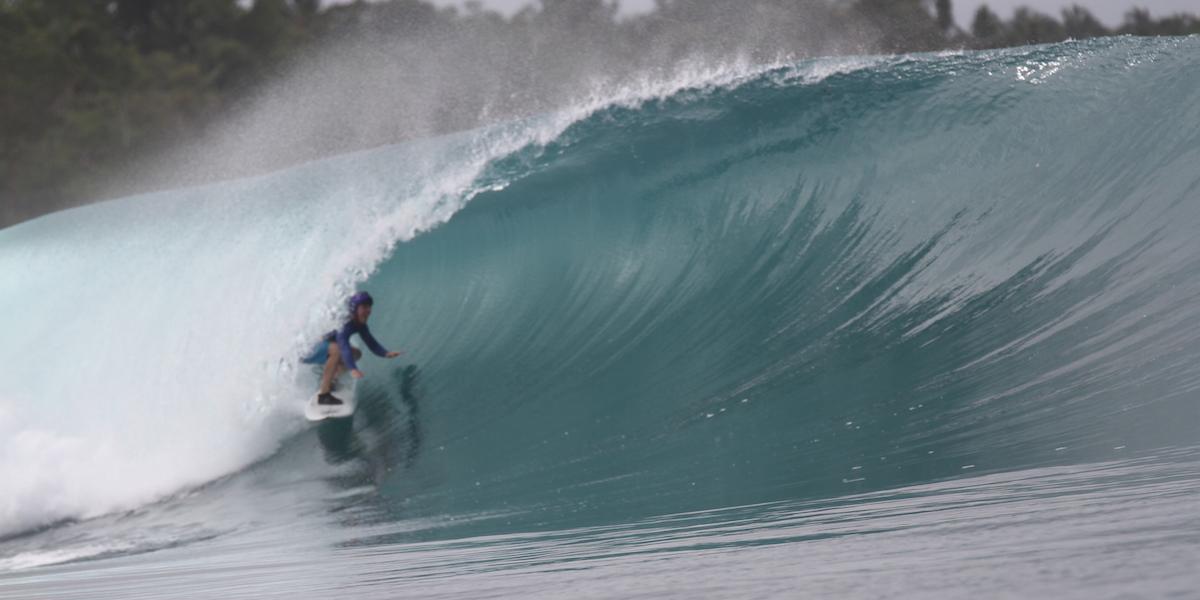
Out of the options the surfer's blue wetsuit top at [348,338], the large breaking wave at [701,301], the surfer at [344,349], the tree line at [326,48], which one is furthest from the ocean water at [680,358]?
the tree line at [326,48]

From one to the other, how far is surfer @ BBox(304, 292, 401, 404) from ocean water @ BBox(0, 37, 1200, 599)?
296mm

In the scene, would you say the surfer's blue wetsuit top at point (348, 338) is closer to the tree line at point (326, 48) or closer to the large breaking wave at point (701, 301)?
the large breaking wave at point (701, 301)

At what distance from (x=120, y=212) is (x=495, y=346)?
658 centimetres

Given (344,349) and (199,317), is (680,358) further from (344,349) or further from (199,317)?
(199,317)

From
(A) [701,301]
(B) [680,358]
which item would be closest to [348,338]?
(B) [680,358]

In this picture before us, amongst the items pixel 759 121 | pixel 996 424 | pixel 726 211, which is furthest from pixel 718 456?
pixel 759 121

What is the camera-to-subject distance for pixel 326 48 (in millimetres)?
35062

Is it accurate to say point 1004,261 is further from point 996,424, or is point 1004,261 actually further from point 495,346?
point 495,346

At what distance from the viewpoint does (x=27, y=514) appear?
24.7 ft

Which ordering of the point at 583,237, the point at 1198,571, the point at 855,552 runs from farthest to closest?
the point at 583,237 → the point at 855,552 → the point at 1198,571

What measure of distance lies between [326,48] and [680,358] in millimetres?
28929

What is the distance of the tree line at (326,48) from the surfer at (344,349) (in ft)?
13.4

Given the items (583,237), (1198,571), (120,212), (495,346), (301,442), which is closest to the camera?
(1198,571)

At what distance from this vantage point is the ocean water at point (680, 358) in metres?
4.69
